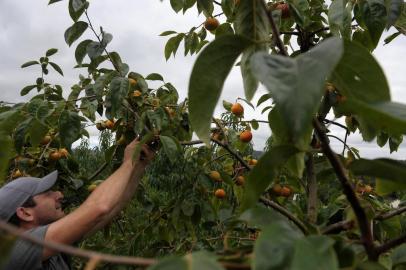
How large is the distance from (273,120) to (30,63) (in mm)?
2111

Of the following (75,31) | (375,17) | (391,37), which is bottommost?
(375,17)

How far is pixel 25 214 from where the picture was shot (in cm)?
230

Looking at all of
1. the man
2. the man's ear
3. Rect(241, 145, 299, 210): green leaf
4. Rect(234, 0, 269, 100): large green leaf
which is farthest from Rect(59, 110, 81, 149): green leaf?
Rect(241, 145, 299, 210): green leaf

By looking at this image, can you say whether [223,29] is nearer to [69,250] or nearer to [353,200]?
[353,200]

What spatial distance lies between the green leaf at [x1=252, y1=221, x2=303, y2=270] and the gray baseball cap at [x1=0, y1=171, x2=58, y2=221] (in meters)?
1.87

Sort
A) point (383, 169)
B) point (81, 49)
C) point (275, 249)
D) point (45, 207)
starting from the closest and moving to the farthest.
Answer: point (275, 249), point (383, 169), point (81, 49), point (45, 207)

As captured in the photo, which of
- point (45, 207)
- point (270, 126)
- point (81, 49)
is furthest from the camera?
point (45, 207)

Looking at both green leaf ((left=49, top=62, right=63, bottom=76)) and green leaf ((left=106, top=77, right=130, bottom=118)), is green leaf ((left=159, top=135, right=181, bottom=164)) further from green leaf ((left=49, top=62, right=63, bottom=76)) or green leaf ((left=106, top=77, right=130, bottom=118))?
green leaf ((left=49, top=62, right=63, bottom=76))

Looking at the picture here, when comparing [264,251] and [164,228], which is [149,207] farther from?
[264,251]

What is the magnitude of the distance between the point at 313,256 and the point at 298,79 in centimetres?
18

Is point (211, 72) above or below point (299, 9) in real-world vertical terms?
below

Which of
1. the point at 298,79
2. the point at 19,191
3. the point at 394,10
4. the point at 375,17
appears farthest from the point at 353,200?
the point at 19,191

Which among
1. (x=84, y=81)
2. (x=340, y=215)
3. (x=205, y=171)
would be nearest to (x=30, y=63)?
(x=84, y=81)

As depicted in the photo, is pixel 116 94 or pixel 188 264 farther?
pixel 116 94
